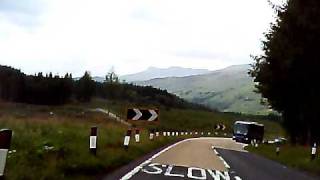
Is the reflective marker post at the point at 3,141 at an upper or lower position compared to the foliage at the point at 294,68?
lower

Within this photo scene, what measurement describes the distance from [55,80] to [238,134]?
6998 centimetres

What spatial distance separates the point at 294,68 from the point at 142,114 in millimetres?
12965

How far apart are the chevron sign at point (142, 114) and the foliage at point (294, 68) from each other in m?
8.19

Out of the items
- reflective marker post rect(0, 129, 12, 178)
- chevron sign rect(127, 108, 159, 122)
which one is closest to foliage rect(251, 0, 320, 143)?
chevron sign rect(127, 108, 159, 122)

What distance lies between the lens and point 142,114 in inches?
1070

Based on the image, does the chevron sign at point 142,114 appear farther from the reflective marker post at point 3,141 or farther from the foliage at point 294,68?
the reflective marker post at point 3,141

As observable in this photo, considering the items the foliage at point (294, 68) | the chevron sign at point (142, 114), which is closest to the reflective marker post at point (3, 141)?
the chevron sign at point (142, 114)

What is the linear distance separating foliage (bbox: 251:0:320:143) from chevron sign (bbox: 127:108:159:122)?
26.9ft

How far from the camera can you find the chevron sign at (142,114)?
26.8 metres

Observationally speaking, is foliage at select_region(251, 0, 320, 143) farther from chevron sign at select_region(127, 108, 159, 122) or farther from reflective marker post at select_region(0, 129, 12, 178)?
reflective marker post at select_region(0, 129, 12, 178)

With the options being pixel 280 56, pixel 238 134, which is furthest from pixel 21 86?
pixel 280 56

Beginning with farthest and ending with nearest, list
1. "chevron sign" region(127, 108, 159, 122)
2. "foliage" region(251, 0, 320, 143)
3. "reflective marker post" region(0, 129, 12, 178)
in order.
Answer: "foliage" region(251, 0, 320, 143) < "chevron sign" region(127, 108, 159, 122) < "reflective marker post" region(0, 129, 12, 178)

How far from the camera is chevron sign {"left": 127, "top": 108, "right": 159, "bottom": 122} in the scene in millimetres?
26828

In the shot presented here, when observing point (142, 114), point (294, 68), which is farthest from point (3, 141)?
point (294, 68)
